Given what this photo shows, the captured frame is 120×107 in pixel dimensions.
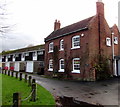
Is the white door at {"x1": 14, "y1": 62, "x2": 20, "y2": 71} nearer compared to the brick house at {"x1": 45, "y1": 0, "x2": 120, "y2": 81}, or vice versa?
the brick house at {"x1": 45, "y1": 0, "x2": 120, "y2": 81}

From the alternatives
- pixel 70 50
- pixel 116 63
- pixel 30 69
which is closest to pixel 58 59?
pixel 70 50

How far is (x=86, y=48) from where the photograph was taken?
17.0 m

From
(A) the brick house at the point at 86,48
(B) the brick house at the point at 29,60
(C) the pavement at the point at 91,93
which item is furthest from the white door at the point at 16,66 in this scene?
(C) the pavement at the point at 91,93

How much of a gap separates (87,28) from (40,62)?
1760 centimetres

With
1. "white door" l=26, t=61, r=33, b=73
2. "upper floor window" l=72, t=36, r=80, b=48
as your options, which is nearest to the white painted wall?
"white door" l=26, t=61, r=33, b=73

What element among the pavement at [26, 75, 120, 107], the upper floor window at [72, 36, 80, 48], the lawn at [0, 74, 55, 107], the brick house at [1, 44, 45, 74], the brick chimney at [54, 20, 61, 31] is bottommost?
the pavement at [26, 75, 120, 107]

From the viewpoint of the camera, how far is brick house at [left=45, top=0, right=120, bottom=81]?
1702 centimetres

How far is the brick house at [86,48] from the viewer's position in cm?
1702

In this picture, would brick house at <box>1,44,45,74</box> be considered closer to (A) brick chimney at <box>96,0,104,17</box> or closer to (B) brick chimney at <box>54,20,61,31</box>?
(B) brick chimney at <box>54,20,61,31</box>

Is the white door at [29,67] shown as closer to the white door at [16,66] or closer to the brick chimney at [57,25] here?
the white door at [16,66]

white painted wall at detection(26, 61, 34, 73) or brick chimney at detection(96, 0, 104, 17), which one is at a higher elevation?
brick chimney at detection(96, 0, 104, 17)

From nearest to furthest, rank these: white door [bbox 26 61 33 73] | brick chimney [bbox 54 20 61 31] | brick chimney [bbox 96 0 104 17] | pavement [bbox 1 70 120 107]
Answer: pavement [bbox 1 70 120 107] < brick chimney [bbox 96 0 104 17] < brick chimney [bbox 54 20 61 31] < white door [bbox 26 61 33 73]

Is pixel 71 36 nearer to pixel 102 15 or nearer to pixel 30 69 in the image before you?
pixel 102 15

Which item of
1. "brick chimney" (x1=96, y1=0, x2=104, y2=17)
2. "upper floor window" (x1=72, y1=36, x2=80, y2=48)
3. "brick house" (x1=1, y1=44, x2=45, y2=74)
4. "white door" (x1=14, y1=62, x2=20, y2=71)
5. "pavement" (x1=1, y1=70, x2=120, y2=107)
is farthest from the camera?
"white door" (x1=14, y1=62, x2=20, y2=71)
